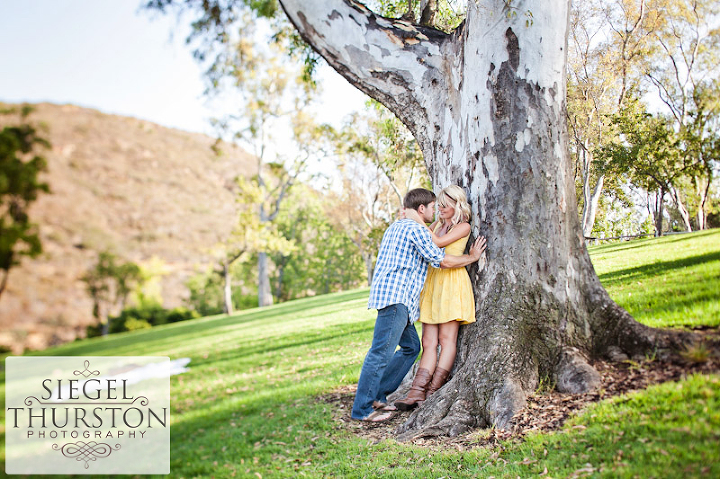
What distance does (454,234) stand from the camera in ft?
12.1

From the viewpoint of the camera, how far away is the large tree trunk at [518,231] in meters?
3.28

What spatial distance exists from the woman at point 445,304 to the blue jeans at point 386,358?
0.84 feet

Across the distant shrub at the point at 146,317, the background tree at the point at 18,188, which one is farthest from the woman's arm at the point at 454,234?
the distant shrub at the point at 146,317

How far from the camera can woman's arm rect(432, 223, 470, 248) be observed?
12.1ft

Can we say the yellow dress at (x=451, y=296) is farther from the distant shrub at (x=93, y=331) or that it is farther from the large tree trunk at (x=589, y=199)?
the distant shrub at (x=93, y=331)

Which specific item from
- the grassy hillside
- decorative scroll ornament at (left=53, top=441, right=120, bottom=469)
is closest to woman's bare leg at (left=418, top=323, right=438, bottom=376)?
decorative scroll ornament at (left=53, top=441, right=120, bottom=469)

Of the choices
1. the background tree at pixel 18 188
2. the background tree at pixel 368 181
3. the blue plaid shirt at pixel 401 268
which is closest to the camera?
the blue plaid shirt at pixel 401 268

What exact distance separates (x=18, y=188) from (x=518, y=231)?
694 inches

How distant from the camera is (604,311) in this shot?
129 inches

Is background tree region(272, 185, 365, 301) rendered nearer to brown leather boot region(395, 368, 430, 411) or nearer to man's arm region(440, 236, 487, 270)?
brown leather boot region(395, 368, 430, 411)

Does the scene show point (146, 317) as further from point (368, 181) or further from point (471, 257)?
point (471, 257)

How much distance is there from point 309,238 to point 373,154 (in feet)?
64.0

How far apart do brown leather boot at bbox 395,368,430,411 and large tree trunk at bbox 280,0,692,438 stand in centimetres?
23

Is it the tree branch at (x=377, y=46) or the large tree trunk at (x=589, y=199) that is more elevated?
the tree branch at (x=377, y=46)
